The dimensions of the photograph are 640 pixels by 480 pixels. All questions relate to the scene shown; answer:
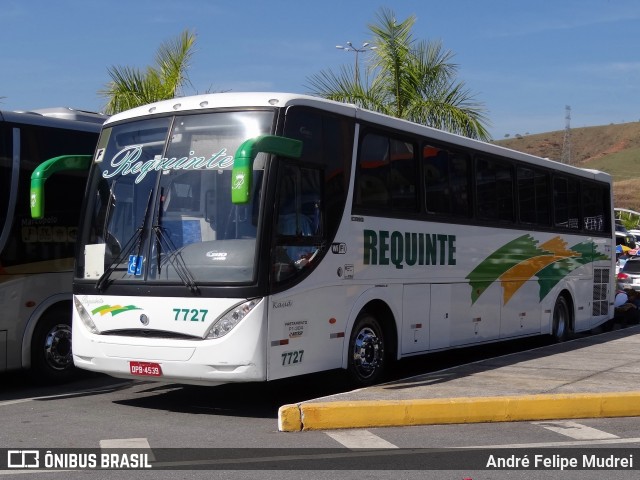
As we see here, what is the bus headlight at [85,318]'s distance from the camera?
9.86 metres

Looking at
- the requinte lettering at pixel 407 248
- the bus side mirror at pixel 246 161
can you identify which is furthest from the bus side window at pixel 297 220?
the requinte lettering at pixel 407 248

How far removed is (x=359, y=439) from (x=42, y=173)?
4.43m

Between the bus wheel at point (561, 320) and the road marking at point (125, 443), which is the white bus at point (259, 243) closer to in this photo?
the road marking at point (125, 443)

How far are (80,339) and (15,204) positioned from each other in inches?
83.5

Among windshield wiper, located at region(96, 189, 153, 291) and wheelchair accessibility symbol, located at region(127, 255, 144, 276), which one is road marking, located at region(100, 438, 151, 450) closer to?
wheelchair accessibility symbol, located at region(127, 255, 144, 276)

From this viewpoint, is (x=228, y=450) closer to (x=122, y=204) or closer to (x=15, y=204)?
(x=122, y=204)

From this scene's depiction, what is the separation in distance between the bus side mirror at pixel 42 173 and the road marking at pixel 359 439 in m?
3.91

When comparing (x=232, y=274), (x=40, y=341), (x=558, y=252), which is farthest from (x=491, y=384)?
(x=558, y=252)

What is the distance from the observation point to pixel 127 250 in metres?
9.72

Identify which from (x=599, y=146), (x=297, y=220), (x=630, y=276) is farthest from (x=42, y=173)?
(x=599, y=146)

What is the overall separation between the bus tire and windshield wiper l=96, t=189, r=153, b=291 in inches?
81.6

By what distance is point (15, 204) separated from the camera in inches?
437

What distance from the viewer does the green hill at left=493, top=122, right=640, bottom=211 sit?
431ft

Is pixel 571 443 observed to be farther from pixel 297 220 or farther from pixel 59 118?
pixel 59 118
